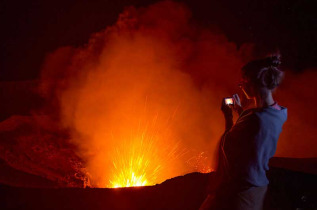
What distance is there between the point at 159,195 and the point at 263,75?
2.00 metres

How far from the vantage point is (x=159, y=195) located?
3.28 metres

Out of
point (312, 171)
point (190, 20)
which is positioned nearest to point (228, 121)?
point (312, 171)

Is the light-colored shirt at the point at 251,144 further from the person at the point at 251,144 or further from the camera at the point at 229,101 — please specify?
the camera at the point at 229,101

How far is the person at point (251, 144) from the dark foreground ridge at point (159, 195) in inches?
43.6

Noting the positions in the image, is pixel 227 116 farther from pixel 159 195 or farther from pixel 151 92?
pixel 151 92

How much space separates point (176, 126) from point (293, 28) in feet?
16.8

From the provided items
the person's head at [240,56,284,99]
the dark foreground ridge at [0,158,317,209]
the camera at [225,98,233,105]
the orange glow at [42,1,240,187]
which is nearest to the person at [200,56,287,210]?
the person's head at [240,56,284,99]

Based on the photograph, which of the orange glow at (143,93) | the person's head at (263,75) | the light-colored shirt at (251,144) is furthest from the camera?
the orange glow at (143,93)

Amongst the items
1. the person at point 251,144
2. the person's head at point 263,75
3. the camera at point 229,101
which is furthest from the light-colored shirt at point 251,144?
the camera at point 229,101

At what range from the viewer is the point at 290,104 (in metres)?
7.88

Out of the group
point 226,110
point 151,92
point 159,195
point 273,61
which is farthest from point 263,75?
point 151,92

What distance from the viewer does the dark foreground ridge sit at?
2930mm

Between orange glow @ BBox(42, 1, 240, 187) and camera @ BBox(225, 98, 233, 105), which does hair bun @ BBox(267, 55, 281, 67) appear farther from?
orange glow @ BBox(42, 1, 240, 187)

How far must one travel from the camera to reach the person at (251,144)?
78.5 inches
